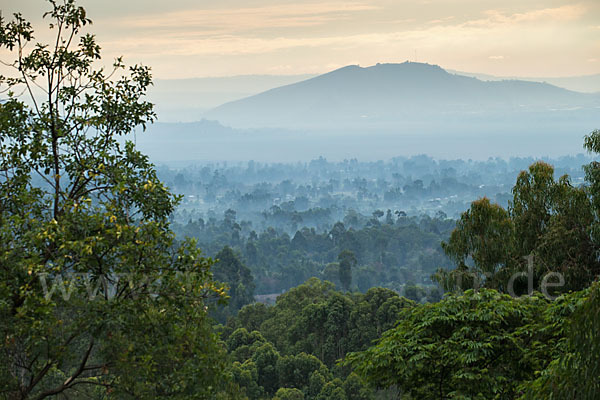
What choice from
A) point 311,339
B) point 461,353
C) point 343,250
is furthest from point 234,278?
point 461,353

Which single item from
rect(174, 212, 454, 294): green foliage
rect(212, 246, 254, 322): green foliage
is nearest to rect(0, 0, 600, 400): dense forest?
rect(212, 246, 254, 322): green foliage

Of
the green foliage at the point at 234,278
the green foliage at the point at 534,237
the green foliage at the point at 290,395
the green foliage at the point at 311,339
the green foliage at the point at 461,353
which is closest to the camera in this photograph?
the green foliage at the point at 461,353

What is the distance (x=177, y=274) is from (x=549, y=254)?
23.7ft

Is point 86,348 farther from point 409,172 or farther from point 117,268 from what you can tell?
point 409,172

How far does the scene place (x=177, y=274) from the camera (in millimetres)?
4449

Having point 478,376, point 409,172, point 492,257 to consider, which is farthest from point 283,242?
point 409,172

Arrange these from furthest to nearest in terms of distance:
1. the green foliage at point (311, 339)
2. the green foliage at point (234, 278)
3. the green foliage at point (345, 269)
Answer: the green foliage at point (345, 269), the green foliage at point (234, 278), the green foliage at point (311, 339)

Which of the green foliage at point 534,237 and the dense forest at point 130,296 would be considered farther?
the green foliage at point 534,237

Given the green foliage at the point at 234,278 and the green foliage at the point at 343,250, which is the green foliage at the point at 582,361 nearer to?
the green foliage at the point at 234,278

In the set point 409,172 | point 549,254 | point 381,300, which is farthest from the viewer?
point 409,172

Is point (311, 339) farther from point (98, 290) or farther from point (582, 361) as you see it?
point (582, 361)

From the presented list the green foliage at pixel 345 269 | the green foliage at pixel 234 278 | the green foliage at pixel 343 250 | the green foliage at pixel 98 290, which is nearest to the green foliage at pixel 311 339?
the green foliage at pixel 98 290

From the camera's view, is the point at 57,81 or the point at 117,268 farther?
the point at 57,81

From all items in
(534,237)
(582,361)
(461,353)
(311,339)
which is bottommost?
(311,339)
